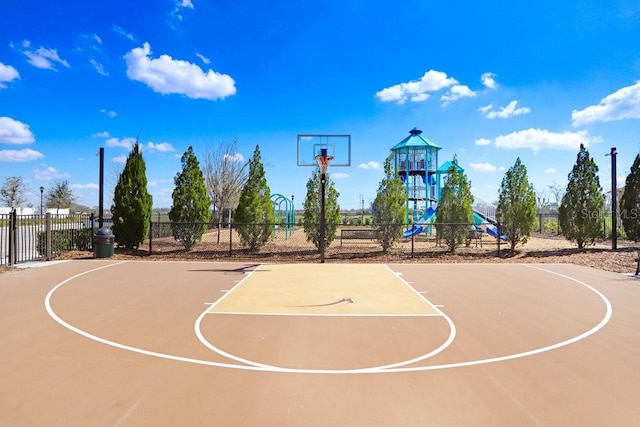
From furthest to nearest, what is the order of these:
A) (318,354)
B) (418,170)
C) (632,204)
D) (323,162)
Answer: (418,170) → (632,204) → (323,162) → (318,354)

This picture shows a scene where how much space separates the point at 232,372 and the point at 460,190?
15.6 metres

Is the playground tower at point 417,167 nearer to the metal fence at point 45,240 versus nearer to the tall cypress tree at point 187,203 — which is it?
the tall cypress tree at point 187,203

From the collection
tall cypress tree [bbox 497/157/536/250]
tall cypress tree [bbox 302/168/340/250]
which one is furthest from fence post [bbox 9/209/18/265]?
tall cypress tree [bbox 497/157/536/250]

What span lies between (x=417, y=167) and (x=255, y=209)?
547 inches

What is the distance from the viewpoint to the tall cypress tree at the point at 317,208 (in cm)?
1703

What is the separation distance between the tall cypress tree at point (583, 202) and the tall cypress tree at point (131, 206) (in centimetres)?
1812

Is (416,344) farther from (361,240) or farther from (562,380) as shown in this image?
(361,240)

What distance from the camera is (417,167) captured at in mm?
26938

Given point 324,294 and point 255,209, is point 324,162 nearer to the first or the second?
point 255,209

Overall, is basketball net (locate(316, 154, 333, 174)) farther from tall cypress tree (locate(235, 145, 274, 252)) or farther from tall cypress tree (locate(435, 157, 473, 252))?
tall cypress tree (locate(435, 157, 473, 252))

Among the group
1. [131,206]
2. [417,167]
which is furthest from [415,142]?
[131,206]

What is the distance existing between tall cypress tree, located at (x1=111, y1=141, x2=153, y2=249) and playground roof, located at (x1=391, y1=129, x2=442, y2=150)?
16.2 m

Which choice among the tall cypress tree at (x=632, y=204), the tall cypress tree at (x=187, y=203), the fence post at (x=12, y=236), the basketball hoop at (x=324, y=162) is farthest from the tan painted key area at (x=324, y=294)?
the tall cypress tree at (x=632, y=204)

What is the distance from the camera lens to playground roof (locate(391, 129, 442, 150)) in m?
26.6
